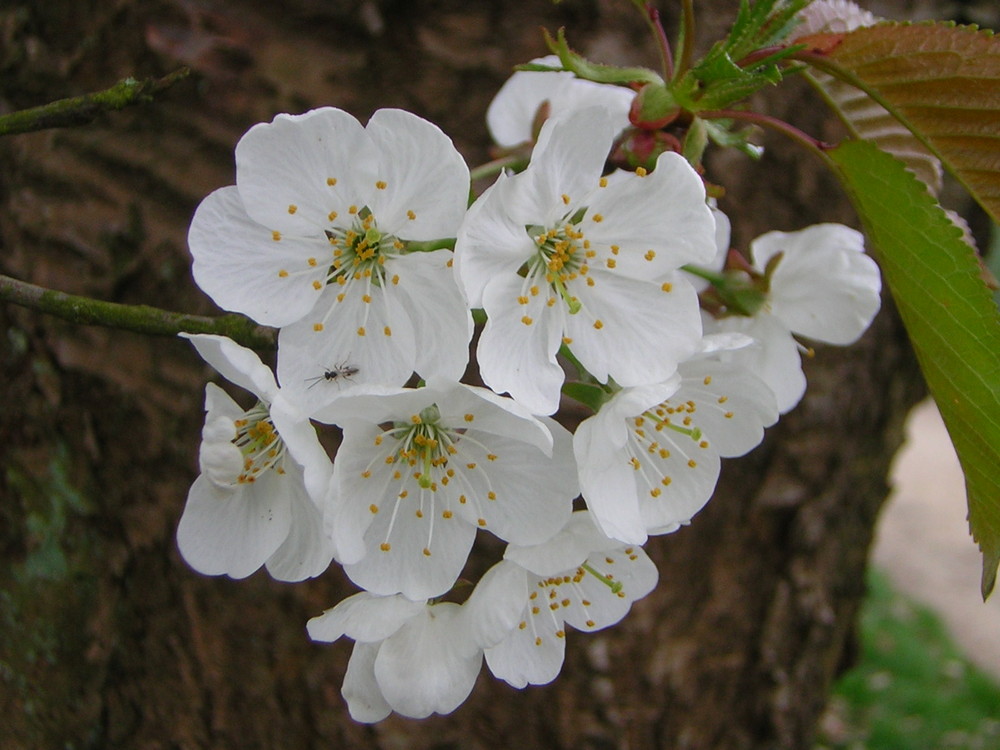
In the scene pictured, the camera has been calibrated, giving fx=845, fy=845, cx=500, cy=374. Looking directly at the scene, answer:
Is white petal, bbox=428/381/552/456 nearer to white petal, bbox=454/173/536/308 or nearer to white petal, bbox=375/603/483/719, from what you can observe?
white petal, bbox=454/173/536/308

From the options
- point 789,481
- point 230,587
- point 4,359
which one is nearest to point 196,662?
point 230,587

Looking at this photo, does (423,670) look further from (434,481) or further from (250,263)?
(250,263)

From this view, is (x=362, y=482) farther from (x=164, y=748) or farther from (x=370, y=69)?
(x=370, y=69)

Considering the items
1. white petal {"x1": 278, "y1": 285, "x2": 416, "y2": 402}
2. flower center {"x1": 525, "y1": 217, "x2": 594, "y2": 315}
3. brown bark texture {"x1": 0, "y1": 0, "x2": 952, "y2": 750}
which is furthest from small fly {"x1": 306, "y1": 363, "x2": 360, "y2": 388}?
brown bark texture {"x1": 0, "y1": 0, "x2": 952, "y2": 750}

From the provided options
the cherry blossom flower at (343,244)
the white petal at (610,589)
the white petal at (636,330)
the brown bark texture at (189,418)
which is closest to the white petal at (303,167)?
the cherry blossom flower at (343,244)

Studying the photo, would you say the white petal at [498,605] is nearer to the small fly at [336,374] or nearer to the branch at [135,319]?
the small fly at [336,374]

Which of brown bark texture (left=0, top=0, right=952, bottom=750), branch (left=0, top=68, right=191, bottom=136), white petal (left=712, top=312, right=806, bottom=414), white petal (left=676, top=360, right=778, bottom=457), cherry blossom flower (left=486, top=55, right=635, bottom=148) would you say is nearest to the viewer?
branch (left=0, top=68, right=191, bottom=136)
